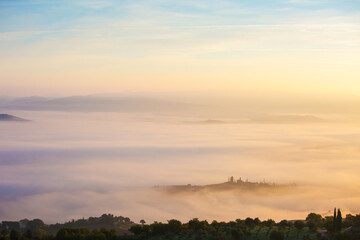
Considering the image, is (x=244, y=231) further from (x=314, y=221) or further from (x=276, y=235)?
(x=314, y=221)

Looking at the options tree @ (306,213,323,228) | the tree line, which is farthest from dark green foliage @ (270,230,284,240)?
tree @ (306,213,323,228)

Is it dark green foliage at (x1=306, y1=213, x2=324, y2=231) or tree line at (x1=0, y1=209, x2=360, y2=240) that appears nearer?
tree line at (x1=0, y1=209, x2=360, y2=240)

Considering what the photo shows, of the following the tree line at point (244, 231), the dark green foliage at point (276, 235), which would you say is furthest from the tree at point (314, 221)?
the dark green foliage at point (276, 235)

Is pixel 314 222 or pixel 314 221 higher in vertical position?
pixel 314 221

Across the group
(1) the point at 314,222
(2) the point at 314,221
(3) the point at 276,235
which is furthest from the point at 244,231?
(2) the point at 314,221

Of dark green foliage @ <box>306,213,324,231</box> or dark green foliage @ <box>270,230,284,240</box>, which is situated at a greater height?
dark green foliage @ <box>306,213,324,231</box>

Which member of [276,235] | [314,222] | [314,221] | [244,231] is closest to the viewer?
[276,235]

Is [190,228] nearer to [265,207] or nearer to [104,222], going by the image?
[104,222]

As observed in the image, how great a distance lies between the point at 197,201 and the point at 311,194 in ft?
144

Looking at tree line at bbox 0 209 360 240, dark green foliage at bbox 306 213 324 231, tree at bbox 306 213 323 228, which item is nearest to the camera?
tree line at bbox 0 209 360 240

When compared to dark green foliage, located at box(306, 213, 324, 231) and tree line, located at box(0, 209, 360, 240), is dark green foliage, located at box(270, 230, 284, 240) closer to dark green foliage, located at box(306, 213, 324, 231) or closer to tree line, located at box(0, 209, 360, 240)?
tree line, located at box(0, 209, 360, 240)

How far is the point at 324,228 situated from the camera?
64.9 m

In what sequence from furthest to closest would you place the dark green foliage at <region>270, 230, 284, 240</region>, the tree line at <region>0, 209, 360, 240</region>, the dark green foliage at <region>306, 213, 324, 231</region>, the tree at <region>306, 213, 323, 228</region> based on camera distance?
the tree at <region>306, 213, 323, 228</region>
the dark green foliage at <region>306, 213, 324, 231</region>
the tree line at <region>0, 209, 360, 240</region>
the dark green foliage at <region>270, 230, 284, 240</region>

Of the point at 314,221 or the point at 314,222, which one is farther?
the point at 314,221
